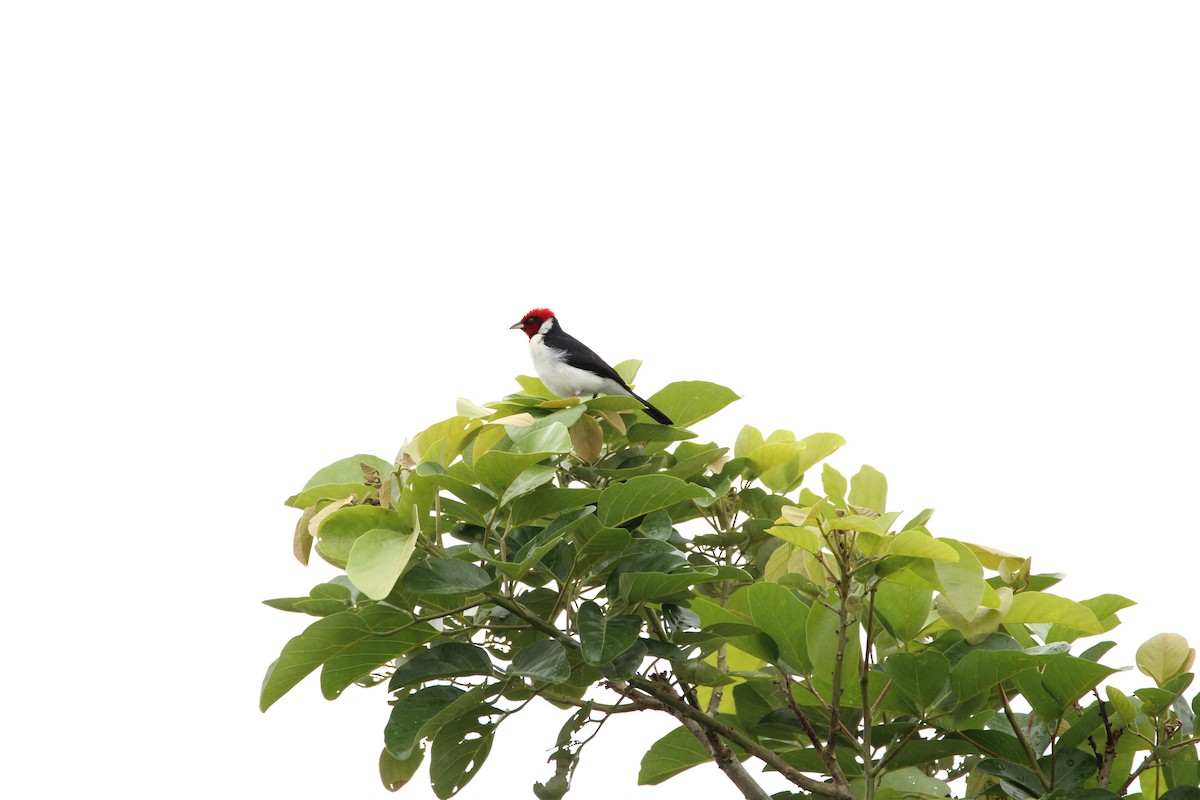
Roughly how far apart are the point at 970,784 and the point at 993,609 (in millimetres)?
471

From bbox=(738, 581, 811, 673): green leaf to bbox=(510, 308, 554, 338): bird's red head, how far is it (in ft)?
6.41

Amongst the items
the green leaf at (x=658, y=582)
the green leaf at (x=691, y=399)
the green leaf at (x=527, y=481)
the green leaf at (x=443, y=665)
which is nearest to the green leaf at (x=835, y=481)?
the green leaf at (x=691, y=399)

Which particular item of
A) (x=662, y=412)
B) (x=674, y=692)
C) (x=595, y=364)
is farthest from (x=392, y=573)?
(x=595, y=364)

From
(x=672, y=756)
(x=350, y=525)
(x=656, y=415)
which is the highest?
(x=656, y=415)

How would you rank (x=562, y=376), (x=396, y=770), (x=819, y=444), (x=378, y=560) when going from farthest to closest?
(x=562, y=376) < (x=819, y=444) < (x=396, y=770) < (x=378, y=560)

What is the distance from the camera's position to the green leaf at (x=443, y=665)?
2137mm

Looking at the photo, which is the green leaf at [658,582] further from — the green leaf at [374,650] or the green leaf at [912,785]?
the green leaf at [912,785]

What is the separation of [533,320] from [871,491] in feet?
5.88

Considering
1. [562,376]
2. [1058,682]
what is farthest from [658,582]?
[562,376]

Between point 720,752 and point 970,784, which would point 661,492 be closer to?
Answer: point 720,752

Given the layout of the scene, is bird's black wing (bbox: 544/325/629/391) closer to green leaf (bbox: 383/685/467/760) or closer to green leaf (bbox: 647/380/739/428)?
green leaf (bbox: 647/380/739/428)

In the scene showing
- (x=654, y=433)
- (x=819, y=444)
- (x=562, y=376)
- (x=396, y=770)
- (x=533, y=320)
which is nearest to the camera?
(x=396, y=770)

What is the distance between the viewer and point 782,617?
2.17 metres

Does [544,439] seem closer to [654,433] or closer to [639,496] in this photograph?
[639,496]
